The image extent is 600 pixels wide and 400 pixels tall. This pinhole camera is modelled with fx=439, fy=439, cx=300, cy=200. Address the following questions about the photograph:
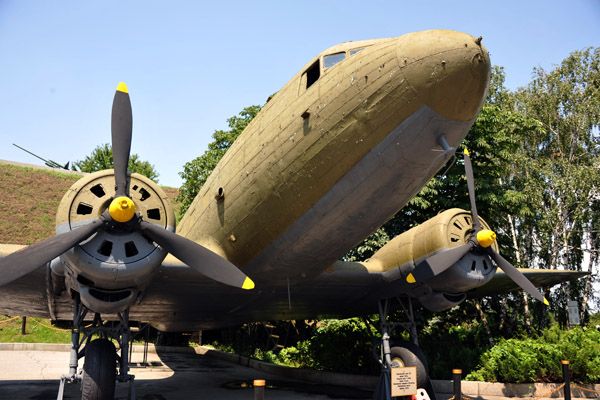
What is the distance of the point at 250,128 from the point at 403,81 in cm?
386

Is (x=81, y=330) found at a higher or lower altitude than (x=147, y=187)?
lower

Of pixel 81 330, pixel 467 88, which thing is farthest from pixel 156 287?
pixel 467 88

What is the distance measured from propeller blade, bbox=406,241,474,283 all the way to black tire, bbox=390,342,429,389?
7.02ft

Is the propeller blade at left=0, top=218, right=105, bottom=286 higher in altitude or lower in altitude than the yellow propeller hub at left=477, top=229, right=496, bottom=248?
lower

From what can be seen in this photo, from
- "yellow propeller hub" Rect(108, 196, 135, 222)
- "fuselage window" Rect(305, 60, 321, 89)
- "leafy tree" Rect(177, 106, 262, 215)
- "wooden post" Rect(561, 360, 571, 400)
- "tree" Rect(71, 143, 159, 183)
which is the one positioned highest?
"tree" Rect(71, 143, 159, 183)

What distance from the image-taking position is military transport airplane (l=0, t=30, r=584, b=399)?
6.55m

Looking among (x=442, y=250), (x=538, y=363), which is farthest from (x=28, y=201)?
(x=538, y=363)

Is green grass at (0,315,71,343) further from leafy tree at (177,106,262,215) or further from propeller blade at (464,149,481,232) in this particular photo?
propeller blade at (464,149,481,232)

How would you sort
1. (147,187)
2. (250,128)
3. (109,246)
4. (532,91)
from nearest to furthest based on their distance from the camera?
(109,246) → (147,187) → (250,128) → (532,91)

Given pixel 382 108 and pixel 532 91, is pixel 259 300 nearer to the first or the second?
pixel 382 108

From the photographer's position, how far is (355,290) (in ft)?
39.1

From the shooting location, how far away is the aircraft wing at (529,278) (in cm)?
1266

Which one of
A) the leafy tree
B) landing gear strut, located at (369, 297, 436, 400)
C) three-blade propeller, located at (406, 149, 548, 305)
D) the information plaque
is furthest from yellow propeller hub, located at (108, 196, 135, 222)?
the leafy tree

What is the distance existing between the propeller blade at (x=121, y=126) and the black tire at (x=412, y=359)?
7798 millimetres
